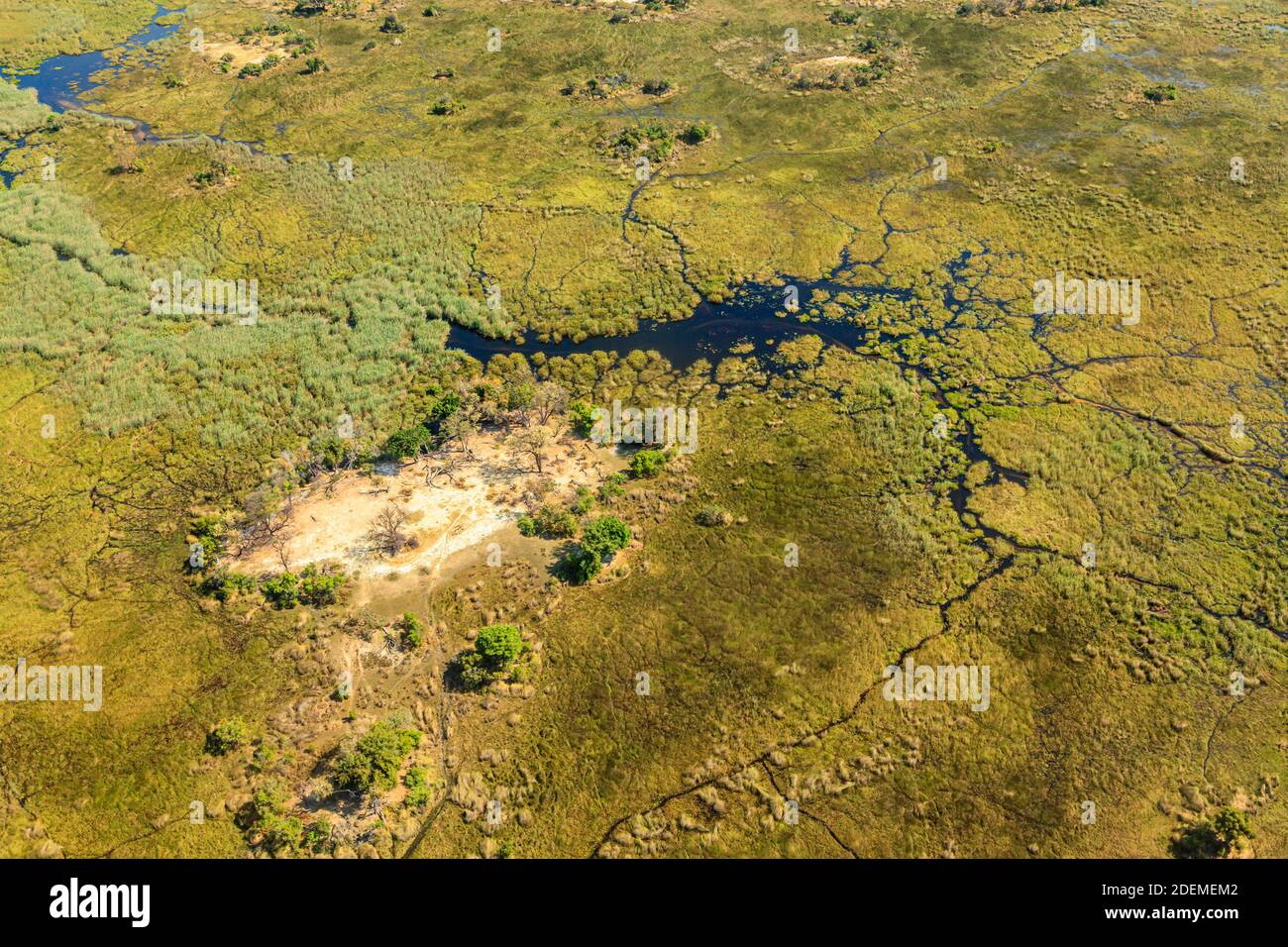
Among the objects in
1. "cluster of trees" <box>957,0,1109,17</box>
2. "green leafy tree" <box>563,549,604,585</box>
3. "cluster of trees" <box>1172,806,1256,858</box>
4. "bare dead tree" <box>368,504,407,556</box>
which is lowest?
"cluster of trees" <box>1172,806,1256,858</box>

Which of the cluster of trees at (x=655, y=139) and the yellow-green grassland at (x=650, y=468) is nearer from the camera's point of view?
the yellow-green grassland at (x=650, y=468)

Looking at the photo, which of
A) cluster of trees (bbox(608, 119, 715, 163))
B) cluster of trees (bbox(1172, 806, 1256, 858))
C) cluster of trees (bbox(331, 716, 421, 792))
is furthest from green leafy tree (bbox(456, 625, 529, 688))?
cluster of trees (bbox(608, 119, 715, 163))

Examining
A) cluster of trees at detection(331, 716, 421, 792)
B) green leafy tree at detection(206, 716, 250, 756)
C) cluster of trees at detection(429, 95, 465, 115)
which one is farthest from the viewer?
cluster of trees at detection(429, 95, 465, 115)

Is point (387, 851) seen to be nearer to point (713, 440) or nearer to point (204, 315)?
point (713, 440)

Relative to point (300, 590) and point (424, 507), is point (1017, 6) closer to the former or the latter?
point (424, 507)

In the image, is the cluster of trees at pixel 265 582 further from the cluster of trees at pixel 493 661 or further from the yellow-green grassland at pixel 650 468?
the cluster of trees at pixel 493 661

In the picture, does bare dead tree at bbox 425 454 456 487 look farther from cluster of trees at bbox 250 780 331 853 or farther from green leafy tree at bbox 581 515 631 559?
cluster of trees at bbox 250 780 331 853

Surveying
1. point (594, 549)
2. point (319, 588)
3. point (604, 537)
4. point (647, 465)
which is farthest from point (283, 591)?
point (647, 465)

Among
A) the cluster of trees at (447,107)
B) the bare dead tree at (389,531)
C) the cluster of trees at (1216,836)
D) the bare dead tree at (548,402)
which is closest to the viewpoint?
the cluster of trees at (1216,836)

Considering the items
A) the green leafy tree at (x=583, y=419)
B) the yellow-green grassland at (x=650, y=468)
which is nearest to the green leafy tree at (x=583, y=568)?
the yellow-green grassland at (x=650, y=468)

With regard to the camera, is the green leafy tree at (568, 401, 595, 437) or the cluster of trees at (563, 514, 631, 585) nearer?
the cluster of trees at (563, 514, 631, 585)

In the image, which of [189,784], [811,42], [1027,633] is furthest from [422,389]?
[811,42]
